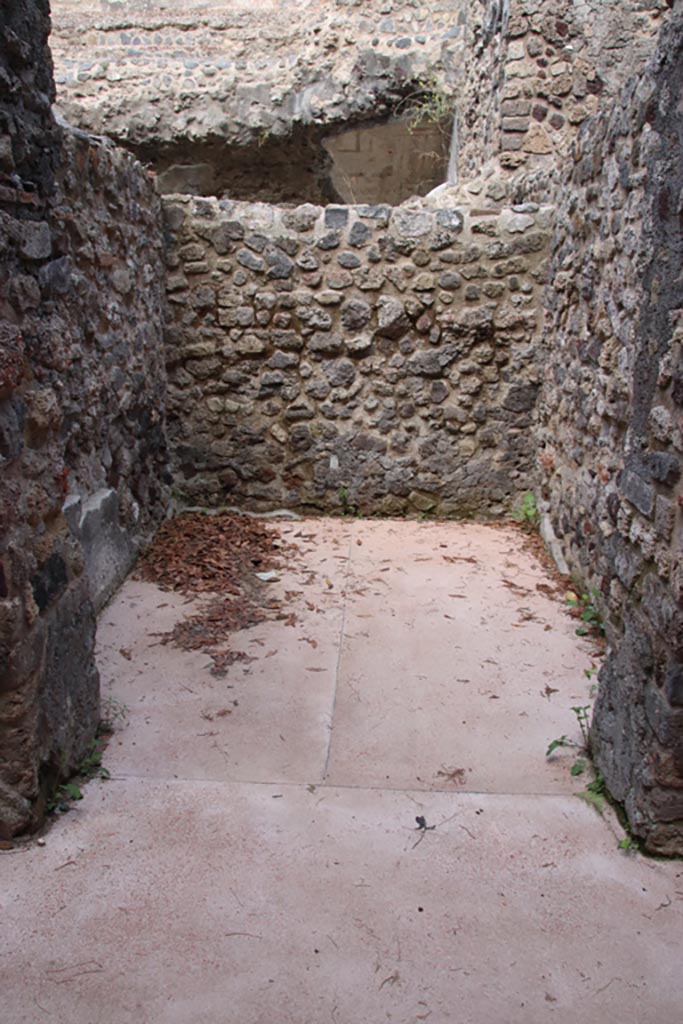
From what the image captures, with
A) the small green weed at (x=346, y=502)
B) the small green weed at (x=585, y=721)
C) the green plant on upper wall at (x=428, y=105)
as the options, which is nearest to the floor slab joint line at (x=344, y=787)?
the small green weed at (x=585, y=721)

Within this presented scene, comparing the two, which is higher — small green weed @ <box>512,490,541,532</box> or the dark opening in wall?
the dark opening in wall

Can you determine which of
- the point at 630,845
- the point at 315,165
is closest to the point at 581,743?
the point at 630,845

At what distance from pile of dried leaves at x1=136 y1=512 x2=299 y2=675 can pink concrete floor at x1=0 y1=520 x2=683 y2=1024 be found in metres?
0.16

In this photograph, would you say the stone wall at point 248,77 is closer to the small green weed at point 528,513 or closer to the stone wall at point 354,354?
the stone wall at point 354,354

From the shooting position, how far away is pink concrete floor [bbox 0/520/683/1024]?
1639mm

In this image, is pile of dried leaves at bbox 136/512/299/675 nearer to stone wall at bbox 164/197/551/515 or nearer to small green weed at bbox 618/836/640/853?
stone wall at bbox 164/197/551/515

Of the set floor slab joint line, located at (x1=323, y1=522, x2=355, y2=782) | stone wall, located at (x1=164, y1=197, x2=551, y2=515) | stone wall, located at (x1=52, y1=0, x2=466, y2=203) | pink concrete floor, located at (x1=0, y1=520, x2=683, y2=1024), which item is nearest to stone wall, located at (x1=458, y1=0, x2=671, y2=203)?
stone wall, located at (x1=164, y1=197, x2=551, y2=515)

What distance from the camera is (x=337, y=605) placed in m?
3.76

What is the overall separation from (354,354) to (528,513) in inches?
62.5

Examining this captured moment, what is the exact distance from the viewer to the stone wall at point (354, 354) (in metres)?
4.74

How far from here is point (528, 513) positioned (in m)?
4.98

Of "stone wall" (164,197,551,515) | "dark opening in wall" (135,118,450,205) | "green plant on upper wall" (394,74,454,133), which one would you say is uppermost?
"green plant on upper wall" (394,74,454,133)

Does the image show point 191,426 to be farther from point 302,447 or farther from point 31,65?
point 31,65

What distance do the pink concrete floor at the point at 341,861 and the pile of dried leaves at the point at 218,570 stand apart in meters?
0.16
